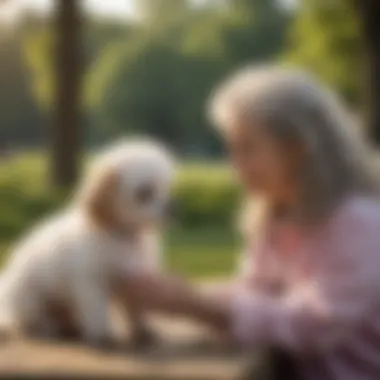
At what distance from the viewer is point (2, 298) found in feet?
4.10

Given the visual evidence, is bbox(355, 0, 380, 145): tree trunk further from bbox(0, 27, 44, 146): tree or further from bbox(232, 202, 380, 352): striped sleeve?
bbox(232, 202, 380, 352): striped sleeve

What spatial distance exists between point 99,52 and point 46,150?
Result: 0.95 feet

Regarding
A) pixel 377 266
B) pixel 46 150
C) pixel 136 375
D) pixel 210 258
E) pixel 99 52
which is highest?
pixel 99 52

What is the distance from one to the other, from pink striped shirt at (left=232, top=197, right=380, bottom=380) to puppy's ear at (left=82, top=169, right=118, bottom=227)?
0.19 meters

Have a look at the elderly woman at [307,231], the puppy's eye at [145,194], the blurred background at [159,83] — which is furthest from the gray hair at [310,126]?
the blurred background at [159,83]

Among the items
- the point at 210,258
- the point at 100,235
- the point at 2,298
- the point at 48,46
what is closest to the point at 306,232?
the point at 100,235

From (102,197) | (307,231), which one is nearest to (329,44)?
(307,231)

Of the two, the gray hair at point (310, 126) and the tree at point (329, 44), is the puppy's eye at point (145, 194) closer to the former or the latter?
the gray hair at point (310, 126)

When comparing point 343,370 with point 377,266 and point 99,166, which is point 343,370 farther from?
point 99,166

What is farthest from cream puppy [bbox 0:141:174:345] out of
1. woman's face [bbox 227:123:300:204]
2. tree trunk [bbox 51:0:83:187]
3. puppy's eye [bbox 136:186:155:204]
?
tree trunk [bbox 51:0:83:187]

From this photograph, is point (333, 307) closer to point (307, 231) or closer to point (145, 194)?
point (307, 231)

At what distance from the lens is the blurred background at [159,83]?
2.42 metres

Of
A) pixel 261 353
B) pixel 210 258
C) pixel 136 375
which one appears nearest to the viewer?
pixel 136 375

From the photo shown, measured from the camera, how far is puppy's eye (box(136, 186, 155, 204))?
1.21 meters
